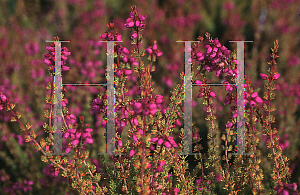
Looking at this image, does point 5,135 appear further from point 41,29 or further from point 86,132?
point 41,29

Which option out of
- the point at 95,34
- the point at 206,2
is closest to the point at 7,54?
the point at 95,34

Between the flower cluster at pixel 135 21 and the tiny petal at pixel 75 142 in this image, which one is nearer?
the tiny petal at pixel 75 142

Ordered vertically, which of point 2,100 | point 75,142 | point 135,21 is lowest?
point 75,142

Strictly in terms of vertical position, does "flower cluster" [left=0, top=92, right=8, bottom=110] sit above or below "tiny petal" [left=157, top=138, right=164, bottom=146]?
above

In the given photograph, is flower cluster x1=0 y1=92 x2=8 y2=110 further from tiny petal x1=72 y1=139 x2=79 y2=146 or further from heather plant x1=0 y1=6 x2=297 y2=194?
tiny petal x1=72 y1=139 x2=79 y2=146

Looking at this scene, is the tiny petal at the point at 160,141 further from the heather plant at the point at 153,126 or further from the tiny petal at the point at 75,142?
the tiny petal at the point at 75,142

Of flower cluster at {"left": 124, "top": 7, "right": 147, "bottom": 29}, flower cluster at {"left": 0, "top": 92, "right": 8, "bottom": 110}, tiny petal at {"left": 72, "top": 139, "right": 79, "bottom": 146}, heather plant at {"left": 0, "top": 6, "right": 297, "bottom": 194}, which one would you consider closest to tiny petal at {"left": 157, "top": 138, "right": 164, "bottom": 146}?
heather plant at {"left": 0, "top": 6, "right": 297, "bottom": 194}

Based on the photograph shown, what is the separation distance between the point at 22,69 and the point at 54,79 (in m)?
2.70

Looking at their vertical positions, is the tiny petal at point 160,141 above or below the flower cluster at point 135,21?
below

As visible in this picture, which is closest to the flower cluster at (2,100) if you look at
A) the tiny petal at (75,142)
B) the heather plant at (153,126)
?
the heather plant at (153,126)

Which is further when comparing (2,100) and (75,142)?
(2,100)

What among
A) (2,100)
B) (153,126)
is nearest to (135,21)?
(153,126)

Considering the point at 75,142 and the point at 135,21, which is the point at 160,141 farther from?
the point at 135,21

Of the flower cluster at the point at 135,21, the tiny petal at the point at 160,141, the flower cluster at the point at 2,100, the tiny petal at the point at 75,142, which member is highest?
the flower cluster at the point at 135,21
